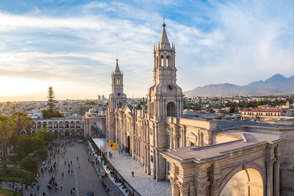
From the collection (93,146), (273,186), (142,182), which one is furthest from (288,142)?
(93,146)

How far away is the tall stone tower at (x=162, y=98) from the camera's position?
25.1m

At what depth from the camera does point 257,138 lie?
14.4 metres

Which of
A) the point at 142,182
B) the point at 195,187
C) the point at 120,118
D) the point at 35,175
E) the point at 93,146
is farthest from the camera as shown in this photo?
the point at 93,146

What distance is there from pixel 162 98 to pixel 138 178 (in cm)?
1045

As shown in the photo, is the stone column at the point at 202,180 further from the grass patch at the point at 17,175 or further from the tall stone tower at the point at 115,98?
→ the tall stone tower at the point at 115,98

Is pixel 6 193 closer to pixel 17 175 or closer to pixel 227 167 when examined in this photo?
pixel 17 175

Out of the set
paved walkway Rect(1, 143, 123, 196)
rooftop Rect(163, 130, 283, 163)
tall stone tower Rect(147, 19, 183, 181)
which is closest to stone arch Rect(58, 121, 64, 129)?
paved walkway Rect(1, 143, 123, 196)

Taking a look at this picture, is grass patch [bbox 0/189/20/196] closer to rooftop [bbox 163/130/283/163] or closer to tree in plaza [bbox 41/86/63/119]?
rooftop [bbox 163/130/283/163]

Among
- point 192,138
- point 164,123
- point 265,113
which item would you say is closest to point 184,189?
point 192,138

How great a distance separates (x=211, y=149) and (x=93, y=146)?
126 ft

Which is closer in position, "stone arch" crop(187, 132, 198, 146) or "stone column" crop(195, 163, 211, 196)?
"stone column" crop(195, 163, 211, 196)

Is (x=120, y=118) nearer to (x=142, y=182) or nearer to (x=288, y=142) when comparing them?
(x=142, y=182)

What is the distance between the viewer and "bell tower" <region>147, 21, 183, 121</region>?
→ 82.3ft

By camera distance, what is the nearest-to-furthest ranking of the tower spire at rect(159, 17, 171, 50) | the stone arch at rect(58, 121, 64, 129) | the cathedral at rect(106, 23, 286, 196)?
the cathedral at rect(106, 23, 286, 196)
the tower spire at rect(159, 17, 171, 50)
the stone arch at rect(58, 121, 64, 129)
